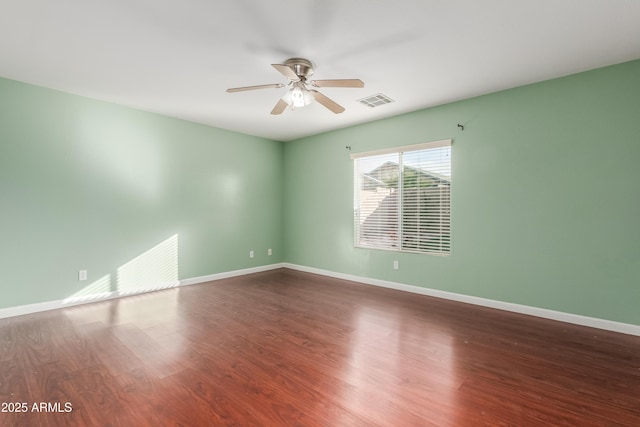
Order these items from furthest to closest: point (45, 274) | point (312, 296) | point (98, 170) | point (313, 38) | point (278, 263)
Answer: point (278, 263) < point (312, 296) < point (98, 170) < point (45, 274) < point (313, 38)

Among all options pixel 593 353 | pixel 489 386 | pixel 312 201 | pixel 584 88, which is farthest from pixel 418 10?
pixel 312 201

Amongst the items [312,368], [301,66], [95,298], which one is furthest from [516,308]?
[95,298]

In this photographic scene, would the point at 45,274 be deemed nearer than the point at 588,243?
No

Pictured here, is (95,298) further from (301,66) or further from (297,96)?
(301,66)

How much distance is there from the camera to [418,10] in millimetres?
2127

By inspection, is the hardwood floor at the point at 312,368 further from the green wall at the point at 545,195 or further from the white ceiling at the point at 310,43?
the white ceiling at the point at 310,43

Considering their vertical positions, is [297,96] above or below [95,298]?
above

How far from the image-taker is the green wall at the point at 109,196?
3.32 metres

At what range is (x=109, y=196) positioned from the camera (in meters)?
3.96

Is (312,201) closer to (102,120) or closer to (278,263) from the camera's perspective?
(278,263)

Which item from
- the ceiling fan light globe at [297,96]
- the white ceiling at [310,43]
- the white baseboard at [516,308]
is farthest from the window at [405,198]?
the ceiling fan light globe at [297,96]

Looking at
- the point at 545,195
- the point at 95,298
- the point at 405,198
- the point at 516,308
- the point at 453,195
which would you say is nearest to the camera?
the point at 545,195

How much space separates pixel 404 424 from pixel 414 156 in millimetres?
3499

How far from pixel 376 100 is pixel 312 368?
10.6 feet
